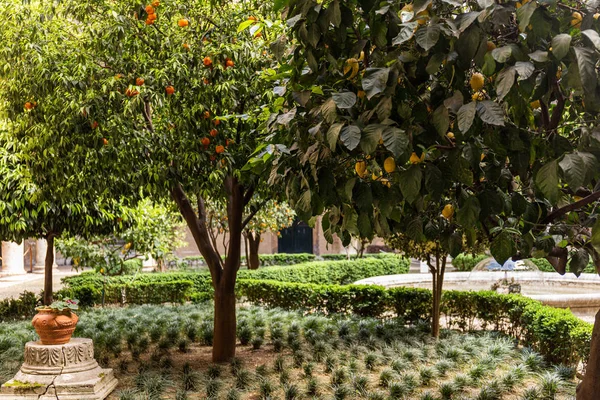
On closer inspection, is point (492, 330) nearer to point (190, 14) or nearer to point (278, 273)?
point (190, 14)

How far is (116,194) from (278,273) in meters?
11.3

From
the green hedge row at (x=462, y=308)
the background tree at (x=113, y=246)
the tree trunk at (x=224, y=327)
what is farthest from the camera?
the background tree at (x=113, y=246)

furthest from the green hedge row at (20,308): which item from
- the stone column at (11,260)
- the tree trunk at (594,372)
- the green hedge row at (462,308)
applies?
the stone column at (11,260)

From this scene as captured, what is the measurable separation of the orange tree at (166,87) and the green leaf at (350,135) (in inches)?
165

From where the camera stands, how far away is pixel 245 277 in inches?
675

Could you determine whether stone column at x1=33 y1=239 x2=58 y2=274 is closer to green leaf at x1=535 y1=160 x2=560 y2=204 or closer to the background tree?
the background tree

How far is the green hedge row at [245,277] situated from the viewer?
14.9 metres

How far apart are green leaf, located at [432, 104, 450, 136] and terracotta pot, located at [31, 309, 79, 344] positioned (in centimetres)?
608

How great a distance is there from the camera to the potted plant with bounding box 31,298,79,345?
707 cm

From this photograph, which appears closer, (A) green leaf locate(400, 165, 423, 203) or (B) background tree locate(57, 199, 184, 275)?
(A) green leaf locate(400, 165, 423, 203)

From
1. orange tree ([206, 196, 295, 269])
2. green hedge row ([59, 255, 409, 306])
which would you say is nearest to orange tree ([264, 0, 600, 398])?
green hedge row ([59, 255, 409, 306])

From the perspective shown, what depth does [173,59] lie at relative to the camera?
6625 mm

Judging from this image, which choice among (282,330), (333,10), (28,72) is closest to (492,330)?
(282,330)

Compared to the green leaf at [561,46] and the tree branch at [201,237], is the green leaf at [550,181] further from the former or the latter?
the tree branch at [201,237]
